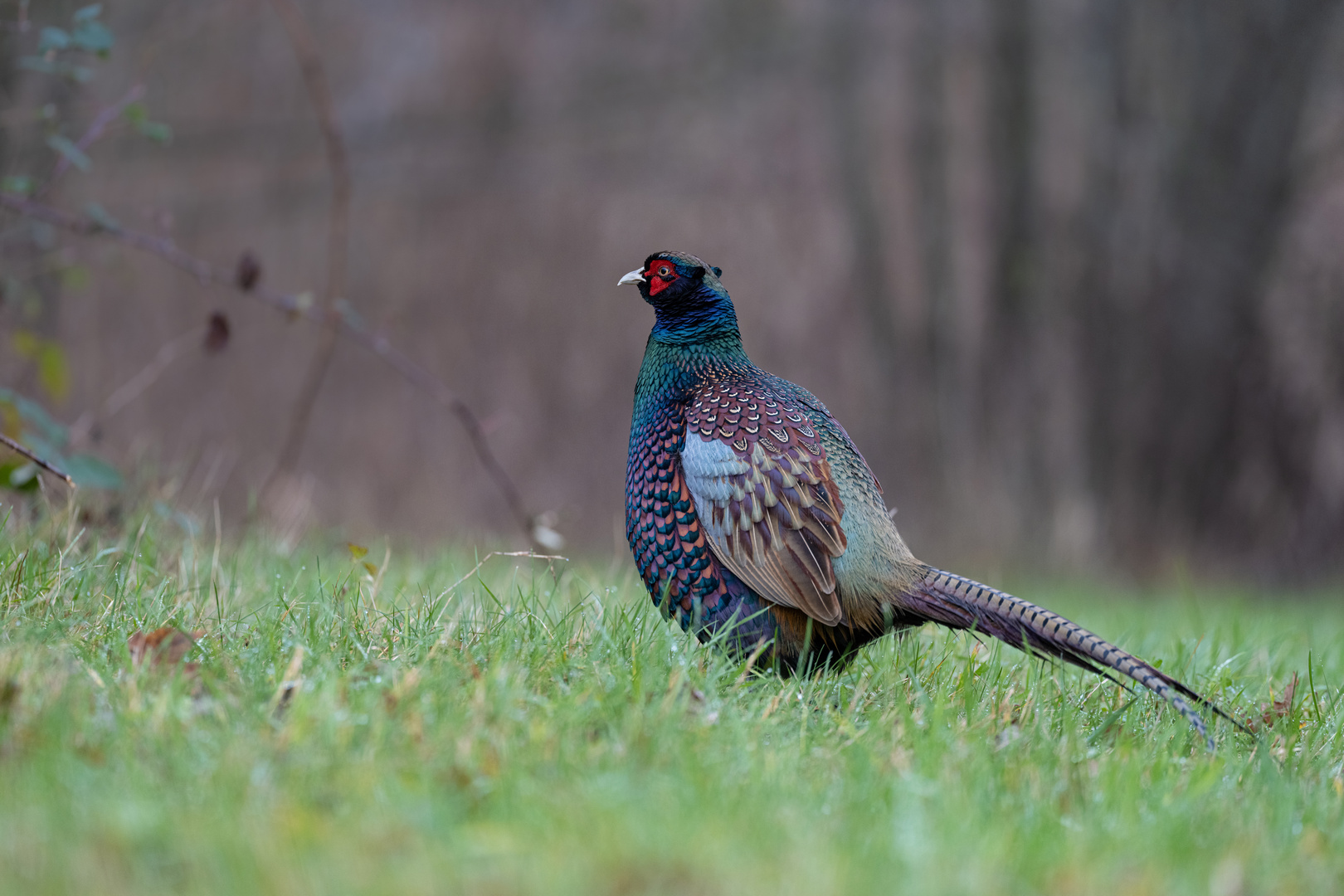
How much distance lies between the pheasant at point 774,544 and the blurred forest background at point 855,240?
5.57 metres

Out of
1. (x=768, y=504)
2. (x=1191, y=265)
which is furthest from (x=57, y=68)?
(x=1191, y=265)

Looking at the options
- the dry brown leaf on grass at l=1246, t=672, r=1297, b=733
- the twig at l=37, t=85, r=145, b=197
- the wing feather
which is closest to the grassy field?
the dry brown leaf on grass at l=1246, t=672, r=1297, b=733

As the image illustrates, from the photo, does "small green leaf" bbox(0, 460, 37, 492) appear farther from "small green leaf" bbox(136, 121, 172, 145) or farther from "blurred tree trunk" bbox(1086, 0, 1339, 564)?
"blurred tree trunk" bbox(1086, 0, 1339, 564)

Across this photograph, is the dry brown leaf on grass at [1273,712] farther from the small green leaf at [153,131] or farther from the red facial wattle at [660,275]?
the small green leaf at [153,131]

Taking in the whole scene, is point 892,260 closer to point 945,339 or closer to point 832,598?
point 945,339

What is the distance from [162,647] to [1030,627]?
212 centimetres

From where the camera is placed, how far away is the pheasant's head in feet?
12.1

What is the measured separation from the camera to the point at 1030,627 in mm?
3143

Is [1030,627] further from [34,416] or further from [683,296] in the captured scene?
[34,416]

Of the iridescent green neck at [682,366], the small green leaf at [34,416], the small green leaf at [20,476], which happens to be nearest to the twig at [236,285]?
the small green leaf at [34,416]

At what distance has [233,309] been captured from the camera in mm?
8820

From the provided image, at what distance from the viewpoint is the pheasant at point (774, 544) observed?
3.29 metres

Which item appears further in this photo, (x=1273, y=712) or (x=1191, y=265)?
(x=1191, y=265)

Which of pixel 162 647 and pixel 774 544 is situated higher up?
pixel 774 544
